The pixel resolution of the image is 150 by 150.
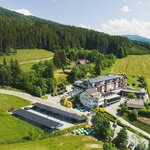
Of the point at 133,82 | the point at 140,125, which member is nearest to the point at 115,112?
the point at 140,125

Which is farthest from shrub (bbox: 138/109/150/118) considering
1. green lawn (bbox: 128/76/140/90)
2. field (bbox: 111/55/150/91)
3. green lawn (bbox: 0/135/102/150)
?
field (bbox: 111/55/150/91)

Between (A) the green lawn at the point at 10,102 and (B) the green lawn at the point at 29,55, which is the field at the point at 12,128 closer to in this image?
(A) the green lawn at the point at 10,102

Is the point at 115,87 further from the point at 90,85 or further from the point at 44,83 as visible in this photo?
the point at 44,83

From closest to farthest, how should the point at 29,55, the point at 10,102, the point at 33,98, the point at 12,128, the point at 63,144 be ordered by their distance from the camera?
the point at 63,144 → the point at 12,128 → the point at 10,102 → the point at 33,98 → the point at 29,55

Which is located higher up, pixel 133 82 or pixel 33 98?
pixel 133 82

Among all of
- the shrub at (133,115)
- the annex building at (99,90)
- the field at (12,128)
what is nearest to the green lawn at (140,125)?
the shrub at (133,115)

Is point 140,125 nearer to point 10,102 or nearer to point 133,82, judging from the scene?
point 10,102
